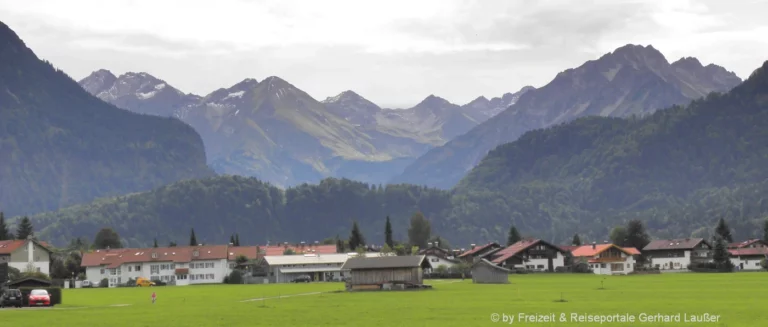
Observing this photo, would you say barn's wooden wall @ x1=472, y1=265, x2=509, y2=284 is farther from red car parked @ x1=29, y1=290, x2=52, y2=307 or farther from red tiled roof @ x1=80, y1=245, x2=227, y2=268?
red tiled roof @ x1=80, y1=245, x2=227, y2=268

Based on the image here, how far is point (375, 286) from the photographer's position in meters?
120

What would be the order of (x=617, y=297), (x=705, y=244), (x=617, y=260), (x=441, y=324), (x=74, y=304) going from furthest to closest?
(x=705, y=244), (x=617, y=260), (x=74, y=304), (x=617, y=297), (x=441, y=324)

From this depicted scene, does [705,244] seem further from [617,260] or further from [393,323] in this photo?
[393,323]

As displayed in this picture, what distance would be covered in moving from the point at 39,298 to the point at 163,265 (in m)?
92.9

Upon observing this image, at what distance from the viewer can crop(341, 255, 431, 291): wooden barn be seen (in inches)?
4656

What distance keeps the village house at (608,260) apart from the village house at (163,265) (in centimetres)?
5559

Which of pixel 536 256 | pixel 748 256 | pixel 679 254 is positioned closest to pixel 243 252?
pixel 536 256

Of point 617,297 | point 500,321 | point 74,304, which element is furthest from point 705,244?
point 500,321

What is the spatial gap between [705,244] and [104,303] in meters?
124

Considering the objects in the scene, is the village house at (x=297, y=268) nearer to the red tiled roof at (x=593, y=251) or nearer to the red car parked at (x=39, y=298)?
the red tiled roof at (x=593, y=251)

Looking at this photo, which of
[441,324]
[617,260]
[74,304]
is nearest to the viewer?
[441,324]

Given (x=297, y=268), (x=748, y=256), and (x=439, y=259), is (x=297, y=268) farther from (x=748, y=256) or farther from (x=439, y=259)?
(x=748, y=256)

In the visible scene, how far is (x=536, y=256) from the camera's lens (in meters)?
178

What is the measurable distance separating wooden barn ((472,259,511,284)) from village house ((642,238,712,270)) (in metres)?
64.4
